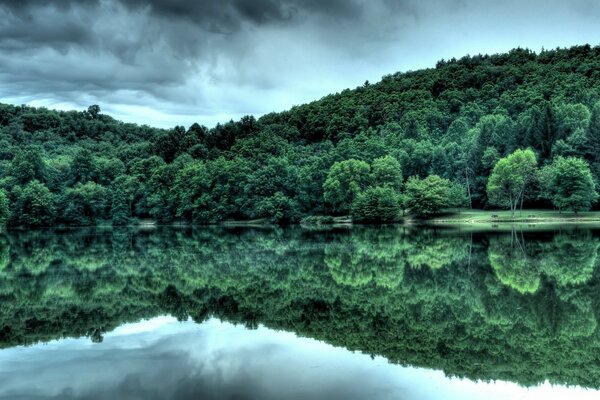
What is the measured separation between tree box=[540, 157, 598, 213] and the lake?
48.4m

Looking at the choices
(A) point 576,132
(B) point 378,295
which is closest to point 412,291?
(B) point 378,295

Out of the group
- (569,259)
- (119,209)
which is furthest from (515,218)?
(119,209)

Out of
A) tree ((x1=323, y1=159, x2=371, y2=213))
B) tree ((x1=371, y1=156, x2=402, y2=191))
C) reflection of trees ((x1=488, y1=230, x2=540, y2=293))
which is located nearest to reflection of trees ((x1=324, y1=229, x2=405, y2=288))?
reflection of trees ((x1=488, y1=230, x2=540, y2=293))

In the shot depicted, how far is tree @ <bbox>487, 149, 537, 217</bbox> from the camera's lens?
87.1 metres

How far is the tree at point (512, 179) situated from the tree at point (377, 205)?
14856mm

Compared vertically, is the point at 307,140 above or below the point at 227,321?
above

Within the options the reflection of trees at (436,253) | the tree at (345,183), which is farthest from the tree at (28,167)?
the reflection of trees at (436,253)

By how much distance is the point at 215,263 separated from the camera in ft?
124

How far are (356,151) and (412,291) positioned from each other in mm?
92728

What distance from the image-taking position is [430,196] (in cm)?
9169

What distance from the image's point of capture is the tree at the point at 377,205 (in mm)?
92812

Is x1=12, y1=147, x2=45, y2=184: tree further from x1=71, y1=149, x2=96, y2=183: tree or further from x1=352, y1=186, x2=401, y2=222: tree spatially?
x1=352, y1=186, x2=401, y2=222: tree

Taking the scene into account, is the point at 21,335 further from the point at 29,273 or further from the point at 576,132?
the point at 576,132

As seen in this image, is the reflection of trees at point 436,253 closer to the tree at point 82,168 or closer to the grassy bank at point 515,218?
the grassy bank at point 515,218
